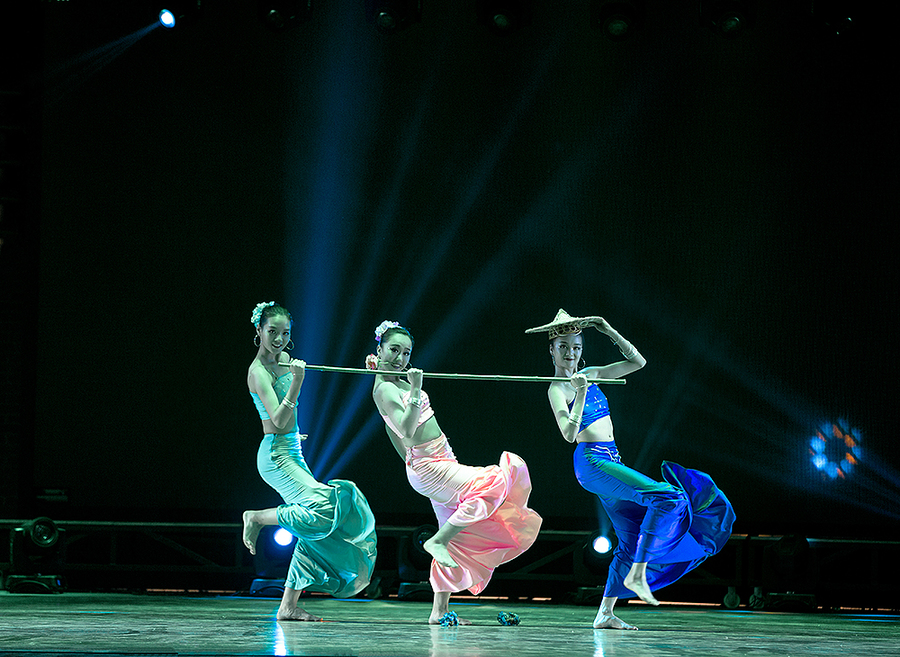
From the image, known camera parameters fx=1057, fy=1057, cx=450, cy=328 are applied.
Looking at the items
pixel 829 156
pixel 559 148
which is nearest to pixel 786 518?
pixel 829 156

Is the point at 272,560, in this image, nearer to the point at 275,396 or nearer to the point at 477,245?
the point at 275,396

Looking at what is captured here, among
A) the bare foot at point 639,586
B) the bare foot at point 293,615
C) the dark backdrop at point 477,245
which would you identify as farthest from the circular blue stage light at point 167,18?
the bare foot at point 639,586

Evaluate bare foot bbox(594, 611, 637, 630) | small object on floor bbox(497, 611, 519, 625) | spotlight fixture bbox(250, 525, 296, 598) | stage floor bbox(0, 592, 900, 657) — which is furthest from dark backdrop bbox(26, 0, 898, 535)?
bare foot bbox(594, 611, 637, 630)

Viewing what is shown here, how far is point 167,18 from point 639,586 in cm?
556

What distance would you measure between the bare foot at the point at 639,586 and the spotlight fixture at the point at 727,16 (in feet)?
14.0

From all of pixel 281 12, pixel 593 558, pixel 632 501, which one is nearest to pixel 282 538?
pixel 593 558

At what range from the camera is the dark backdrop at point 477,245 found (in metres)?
7.75

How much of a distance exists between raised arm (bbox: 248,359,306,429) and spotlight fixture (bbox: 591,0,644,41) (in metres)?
4.05

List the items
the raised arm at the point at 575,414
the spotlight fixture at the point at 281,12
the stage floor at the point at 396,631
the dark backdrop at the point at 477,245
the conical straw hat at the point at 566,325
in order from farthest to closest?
1. the spotlight fixture at the point at 281,12
2. the dark backdrop at the point at 477,245
3. the conical straw hat at the point at 566,325
4. the raised arm at the point at 575,414
5. the stage floor at the point at 396,631

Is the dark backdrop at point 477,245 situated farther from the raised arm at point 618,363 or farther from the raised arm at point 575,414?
the raised arm at point 575,414

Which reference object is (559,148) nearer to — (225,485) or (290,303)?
(290,303)

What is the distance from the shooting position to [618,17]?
25.3ft

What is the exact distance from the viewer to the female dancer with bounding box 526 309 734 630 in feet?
16.6

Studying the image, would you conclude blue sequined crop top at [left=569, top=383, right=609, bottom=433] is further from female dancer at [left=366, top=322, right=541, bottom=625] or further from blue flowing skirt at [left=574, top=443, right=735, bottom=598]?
female dancer at [left=366, top=322, right=541, bottom=625]
